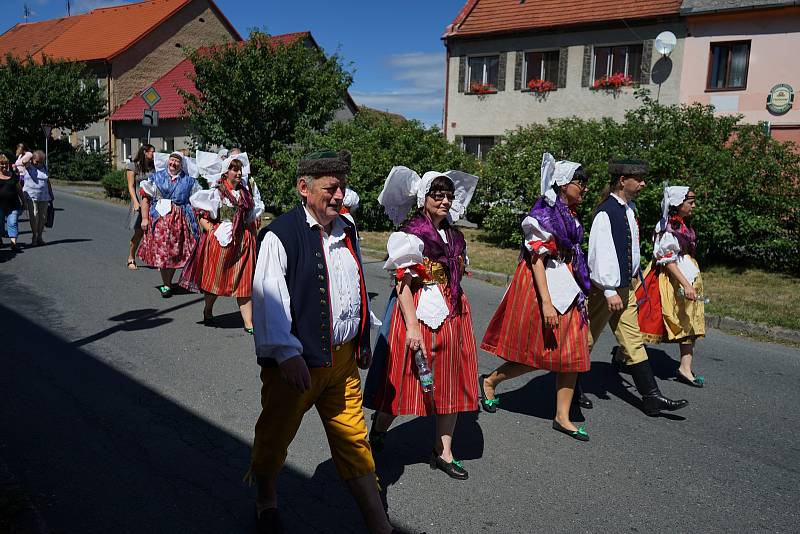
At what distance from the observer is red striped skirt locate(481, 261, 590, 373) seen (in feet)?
14.7

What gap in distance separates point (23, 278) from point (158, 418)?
6.13 m

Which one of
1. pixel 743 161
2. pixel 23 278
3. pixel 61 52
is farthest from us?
pixel 61 52

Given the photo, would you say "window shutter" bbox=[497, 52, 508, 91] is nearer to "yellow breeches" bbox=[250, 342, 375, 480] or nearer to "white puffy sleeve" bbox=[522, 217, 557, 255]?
"white puffy sleeve" bbox=[522, 217, 557, 255]

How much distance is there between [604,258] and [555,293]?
63 centimetres

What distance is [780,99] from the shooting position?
20.8m

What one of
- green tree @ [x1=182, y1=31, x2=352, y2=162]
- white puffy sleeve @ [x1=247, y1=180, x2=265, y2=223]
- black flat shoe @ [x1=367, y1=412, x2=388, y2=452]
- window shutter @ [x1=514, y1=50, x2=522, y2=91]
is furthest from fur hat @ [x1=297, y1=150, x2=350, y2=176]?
window shutter @ [x1=514, y1=50, x2=522, y2=91]

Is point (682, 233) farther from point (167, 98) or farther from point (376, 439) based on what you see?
point (167, 98)

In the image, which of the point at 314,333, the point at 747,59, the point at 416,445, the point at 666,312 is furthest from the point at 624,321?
the point at 747,59

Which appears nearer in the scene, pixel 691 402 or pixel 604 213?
pixel 604 213

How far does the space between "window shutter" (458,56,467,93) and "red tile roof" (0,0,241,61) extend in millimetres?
19674

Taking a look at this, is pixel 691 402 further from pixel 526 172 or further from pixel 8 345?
pixel 526 172

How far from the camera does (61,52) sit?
41062 millimetres

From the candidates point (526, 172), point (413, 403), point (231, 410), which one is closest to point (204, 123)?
point (526, 172)

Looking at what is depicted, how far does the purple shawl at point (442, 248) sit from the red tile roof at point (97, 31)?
124 ft
